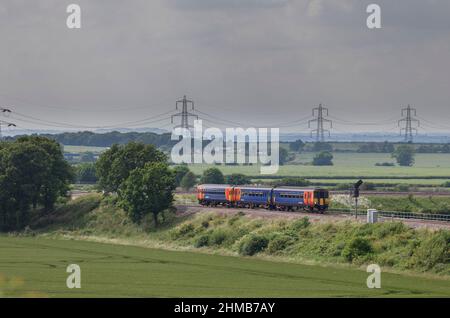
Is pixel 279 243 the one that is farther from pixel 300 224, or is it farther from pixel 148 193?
pixel 148 193

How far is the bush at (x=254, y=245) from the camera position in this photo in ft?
332

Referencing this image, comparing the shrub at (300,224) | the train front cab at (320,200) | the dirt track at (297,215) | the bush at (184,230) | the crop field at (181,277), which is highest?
the train front cab at (320,200)

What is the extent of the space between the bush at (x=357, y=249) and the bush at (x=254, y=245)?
12148 mm

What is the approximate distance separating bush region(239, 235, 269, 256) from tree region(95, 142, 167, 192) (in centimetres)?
3743

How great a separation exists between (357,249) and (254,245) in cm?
1340

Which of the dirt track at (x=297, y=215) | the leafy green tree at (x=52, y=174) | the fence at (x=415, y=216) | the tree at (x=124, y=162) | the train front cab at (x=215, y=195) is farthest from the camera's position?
the leafy green tree at (x=52, y=174)

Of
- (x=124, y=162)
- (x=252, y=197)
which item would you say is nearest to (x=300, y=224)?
(x=252, y=197)

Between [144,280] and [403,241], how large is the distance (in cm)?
2324

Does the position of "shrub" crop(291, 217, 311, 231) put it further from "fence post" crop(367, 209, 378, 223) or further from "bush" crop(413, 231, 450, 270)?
"bush" crop(413, 231, 450, 270)

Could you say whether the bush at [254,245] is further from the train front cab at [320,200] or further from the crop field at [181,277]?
the train front cab at [320,200]

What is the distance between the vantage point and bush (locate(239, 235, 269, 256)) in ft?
332

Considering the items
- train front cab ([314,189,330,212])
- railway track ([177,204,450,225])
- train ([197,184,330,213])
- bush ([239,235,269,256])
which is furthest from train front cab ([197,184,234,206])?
bush ([239,235,269,256])

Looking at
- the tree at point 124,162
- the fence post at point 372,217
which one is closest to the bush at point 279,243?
the fence post at point 372,217
